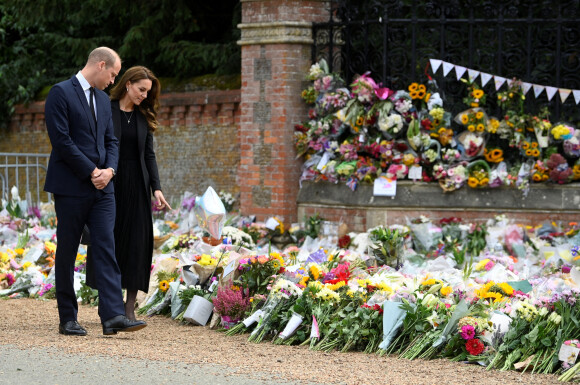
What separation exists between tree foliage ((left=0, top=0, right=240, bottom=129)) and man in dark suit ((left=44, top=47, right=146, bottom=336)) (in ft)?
26.6

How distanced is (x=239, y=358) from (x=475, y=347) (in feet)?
4.63

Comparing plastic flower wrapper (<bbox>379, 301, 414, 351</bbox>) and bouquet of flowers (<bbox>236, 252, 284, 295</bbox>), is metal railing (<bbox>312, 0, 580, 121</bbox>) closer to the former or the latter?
bouquet of flowers (<bbox>236, 252, 284, 295</bbox>)

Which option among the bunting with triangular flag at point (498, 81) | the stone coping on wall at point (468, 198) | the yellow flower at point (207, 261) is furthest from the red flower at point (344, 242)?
the yellow flower at point (207, 261)

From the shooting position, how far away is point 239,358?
573cm

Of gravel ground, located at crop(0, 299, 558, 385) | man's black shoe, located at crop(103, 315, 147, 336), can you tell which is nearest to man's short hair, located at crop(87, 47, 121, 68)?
man's black shoe, located at crop(103, 315, 147, 336)

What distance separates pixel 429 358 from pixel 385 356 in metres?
0.27

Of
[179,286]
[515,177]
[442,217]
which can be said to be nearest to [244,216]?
[442,217]

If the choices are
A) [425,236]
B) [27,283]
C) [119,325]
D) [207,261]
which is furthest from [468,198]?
[119,325]

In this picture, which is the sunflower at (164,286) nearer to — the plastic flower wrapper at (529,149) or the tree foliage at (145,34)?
the plastic flower wrapper at (529,149)

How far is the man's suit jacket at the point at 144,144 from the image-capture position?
6703 mm

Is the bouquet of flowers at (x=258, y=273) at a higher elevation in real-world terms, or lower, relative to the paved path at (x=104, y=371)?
higher

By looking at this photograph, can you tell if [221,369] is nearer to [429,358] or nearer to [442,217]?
[429,358]

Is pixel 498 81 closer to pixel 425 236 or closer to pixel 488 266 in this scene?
pixel 425 236

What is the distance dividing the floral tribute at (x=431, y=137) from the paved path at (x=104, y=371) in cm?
571
